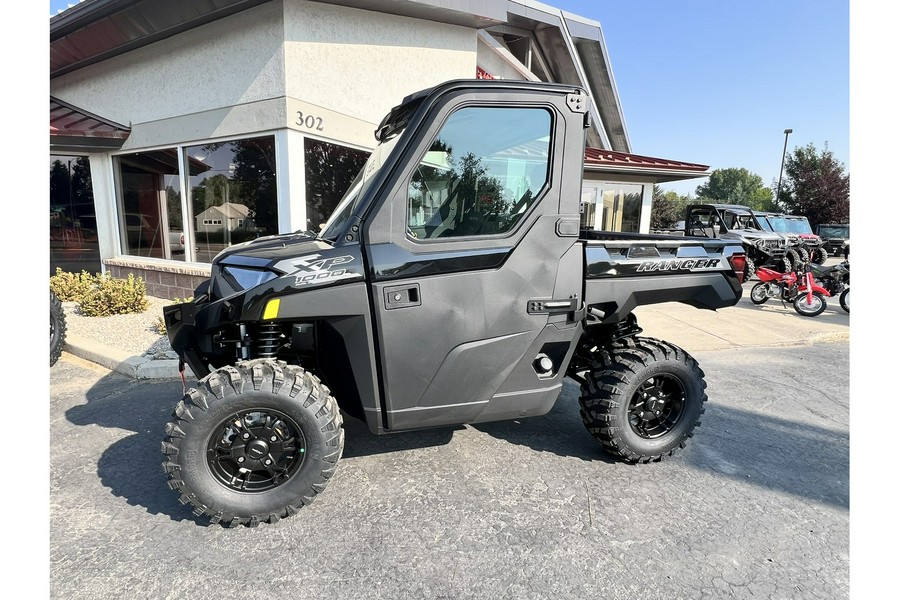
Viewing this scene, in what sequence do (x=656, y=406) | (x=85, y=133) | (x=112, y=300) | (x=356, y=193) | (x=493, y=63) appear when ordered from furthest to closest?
1. (x=493, y=63)
2. (x=85, y=133)
3. (x=112, y=300)
4. (x=656, y=406)
5. (x=356, y=193)

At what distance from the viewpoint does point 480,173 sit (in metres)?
2.58

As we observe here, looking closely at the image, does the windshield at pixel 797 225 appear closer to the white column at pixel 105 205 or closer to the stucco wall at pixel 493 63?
the stucco wall at pixel 493 63

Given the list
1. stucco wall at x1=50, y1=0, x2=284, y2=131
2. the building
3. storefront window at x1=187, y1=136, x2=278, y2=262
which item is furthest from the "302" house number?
storefront window at x1=187, y1=136, x2=278, y2=262

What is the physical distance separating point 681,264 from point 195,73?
7950mm

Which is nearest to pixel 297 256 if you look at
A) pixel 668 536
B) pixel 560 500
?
pixel 560 500

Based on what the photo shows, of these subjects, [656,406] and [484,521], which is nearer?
[484,521]

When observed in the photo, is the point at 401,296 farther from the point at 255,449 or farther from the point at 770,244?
the point at 770,244

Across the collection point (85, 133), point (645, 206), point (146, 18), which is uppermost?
point (146, 18)

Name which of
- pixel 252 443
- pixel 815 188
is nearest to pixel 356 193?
pixel 252 443

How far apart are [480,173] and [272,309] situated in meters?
1.37

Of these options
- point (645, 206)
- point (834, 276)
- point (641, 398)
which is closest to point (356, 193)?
point (641, 398)

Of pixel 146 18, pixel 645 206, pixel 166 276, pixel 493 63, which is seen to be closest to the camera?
pixel 146 18

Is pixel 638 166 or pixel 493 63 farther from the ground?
pixel 493 63

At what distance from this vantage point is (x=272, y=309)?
7.88 ft
